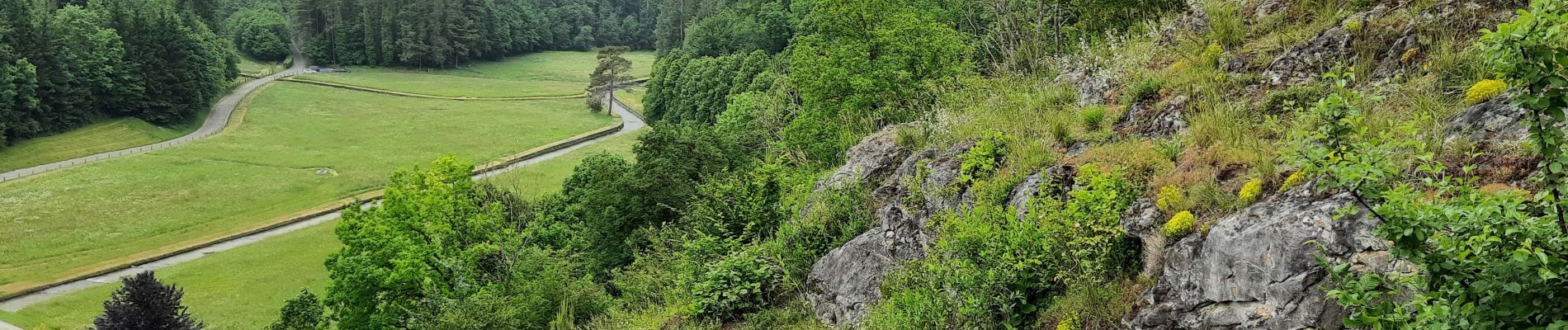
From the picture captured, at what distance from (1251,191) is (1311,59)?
341 centimetres

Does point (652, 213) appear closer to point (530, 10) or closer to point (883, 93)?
point (883, 93)

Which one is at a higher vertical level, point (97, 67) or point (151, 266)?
point (97, 67)

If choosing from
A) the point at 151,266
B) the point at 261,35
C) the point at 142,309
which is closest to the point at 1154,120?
the point at 142,309

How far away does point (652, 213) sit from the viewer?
96.2 ft

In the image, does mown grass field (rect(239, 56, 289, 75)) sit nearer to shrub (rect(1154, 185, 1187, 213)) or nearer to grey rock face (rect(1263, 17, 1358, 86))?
grey rock face (rect(1263, 17, 1358, 86))

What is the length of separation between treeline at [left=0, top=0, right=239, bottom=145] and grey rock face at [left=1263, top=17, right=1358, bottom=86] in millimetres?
87557

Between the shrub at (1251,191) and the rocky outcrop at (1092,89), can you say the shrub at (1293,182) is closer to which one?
the shrub at (1251,191)

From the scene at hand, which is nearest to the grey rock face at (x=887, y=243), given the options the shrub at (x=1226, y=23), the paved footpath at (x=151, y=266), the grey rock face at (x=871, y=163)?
the grey rock face at (x=871, y=163)

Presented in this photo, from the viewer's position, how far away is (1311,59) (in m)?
10.1

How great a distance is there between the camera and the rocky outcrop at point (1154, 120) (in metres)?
10.4

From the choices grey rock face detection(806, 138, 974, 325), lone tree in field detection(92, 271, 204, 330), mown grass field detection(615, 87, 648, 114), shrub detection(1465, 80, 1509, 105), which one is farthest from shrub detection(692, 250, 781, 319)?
mown grass field detection(615, 87, 648, 114)

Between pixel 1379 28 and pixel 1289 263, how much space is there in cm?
487

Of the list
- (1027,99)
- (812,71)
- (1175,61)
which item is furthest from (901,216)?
(812,71)

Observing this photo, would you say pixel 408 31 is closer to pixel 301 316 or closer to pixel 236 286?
pixel 236 286
